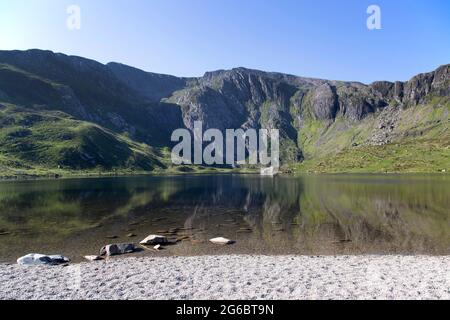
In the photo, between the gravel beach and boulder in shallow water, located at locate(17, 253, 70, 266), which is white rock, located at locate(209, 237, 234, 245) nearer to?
the gravel beach

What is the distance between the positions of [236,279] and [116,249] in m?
18.6

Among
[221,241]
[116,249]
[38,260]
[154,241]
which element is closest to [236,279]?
[116,249]

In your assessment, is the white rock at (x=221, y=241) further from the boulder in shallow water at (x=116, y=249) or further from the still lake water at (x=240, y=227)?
the boulder in shallow water at (x=116, y=249)

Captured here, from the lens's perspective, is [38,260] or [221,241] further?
[221,241]

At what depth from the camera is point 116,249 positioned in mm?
41562

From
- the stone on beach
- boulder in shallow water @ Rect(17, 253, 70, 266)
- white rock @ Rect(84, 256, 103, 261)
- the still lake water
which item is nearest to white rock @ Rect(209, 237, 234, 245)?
the still lake water

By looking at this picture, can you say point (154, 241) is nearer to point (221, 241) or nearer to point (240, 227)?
point (221, 241)

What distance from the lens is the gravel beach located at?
979 inches

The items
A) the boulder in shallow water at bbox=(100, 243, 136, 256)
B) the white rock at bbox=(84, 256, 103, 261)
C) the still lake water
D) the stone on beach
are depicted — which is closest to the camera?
the white rock at bbox=(84, 256, 103, 261)

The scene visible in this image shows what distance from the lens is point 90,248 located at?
146 feet

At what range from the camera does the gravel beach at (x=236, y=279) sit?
2488 cm

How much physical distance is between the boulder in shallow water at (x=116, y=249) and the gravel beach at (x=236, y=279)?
11.8 feet

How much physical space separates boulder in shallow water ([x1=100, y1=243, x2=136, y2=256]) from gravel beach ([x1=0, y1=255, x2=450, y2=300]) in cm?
359

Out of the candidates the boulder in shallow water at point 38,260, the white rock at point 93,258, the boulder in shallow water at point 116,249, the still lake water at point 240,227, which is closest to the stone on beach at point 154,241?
the still lake water at point 240,227
